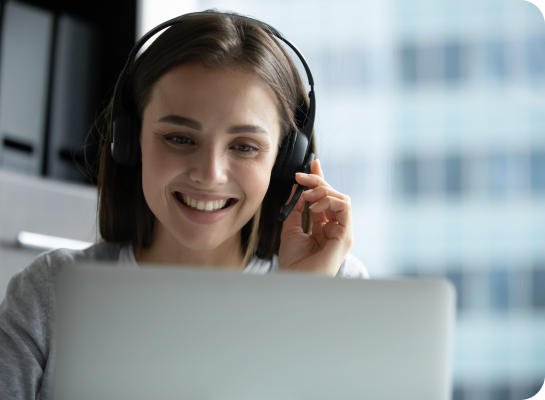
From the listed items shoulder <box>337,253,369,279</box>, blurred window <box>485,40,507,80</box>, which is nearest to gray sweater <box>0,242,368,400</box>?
shoulder <box>337,253,369,279</box>

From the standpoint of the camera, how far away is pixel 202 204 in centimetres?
107

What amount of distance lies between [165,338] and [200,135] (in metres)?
0.58

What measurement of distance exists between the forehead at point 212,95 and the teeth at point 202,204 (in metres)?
0.18

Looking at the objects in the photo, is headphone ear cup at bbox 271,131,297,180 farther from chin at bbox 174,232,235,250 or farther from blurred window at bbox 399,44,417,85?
blurred window at bbox 399,44,417,85

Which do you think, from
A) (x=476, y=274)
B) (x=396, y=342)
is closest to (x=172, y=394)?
(x=396, y=342)

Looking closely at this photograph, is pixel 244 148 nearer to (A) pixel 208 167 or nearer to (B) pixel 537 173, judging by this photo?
(A) pixel 208 167

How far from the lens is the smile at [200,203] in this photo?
42.3 inches

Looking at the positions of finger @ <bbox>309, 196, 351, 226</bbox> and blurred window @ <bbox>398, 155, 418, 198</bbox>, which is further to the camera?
blurred window @ <bbox>398, 155, 418, 198</bbox>

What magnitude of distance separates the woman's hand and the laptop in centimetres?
52

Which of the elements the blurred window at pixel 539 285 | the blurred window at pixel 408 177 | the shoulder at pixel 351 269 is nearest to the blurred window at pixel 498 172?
the blurred window at pixel 408 177

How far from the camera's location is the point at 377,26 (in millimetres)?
4637

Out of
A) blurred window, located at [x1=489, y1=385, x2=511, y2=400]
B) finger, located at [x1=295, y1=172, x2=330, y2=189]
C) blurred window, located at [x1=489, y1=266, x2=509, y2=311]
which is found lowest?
blurred window, located at [x1=489, y1=385, x2=511, y2=400]

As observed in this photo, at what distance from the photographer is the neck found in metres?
1.20

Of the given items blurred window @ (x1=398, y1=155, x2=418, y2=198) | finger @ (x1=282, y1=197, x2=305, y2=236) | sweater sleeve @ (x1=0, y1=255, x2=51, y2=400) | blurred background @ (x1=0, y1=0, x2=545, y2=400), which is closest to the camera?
sweater sleeve @ (x1=0, y1=255, x2=51, y2=400)
